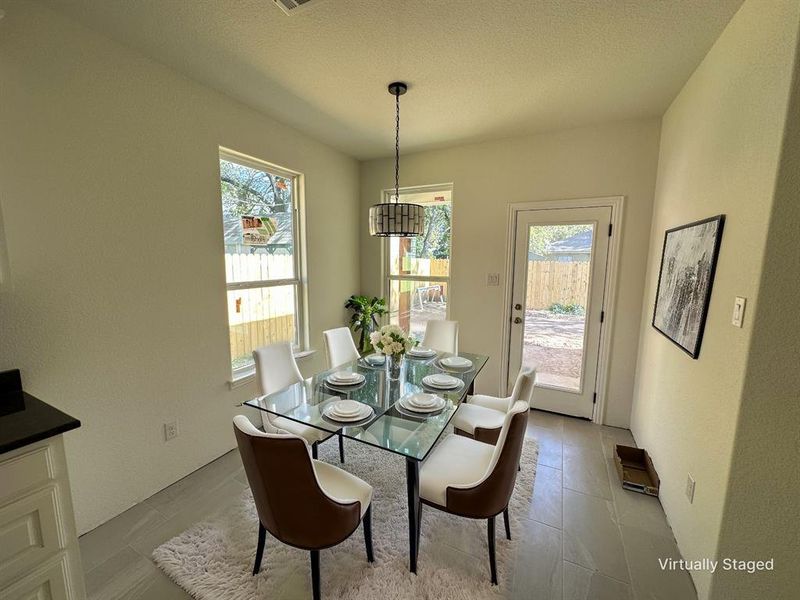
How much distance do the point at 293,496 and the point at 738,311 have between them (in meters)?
1.88

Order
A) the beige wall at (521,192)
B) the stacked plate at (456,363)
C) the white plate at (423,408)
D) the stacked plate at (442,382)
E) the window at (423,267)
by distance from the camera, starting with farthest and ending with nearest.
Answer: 1. the window at (423,267)
2. the beige wall at (521,192)
3. the stacked plate at (456,363)
4. the stacked plate at (442,382)
5. the white plate at (423,408)

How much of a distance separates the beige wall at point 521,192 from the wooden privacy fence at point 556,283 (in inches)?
10.9

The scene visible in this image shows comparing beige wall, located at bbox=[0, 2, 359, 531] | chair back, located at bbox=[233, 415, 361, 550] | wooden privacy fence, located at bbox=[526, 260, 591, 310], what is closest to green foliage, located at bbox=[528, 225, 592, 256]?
wooden privacy fence, located at bbox=[526, 260, 591, 310]

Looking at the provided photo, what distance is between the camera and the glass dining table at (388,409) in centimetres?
151

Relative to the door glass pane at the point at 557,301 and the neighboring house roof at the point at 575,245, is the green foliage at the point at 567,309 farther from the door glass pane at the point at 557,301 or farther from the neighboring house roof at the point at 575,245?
the neighboring house roof at the point at 575,245

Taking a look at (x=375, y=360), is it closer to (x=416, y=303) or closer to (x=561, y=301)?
(x=416, y=303)

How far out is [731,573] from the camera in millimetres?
1305

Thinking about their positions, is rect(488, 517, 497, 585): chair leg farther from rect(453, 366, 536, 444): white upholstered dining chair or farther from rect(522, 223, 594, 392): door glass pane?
rect(522, 223, 594, 392): door glass pane

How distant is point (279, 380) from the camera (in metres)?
2.30

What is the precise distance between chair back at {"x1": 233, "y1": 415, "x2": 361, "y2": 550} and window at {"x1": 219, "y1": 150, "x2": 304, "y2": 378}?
156 cm

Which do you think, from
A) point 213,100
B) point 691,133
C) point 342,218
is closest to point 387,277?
point 342,218

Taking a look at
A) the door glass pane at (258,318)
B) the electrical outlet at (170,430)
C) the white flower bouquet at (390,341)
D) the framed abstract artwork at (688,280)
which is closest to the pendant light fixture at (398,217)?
the white flower bouquet at (390,341)

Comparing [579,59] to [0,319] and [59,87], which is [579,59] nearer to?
[59,87]

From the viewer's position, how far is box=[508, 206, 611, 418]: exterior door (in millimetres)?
2967
